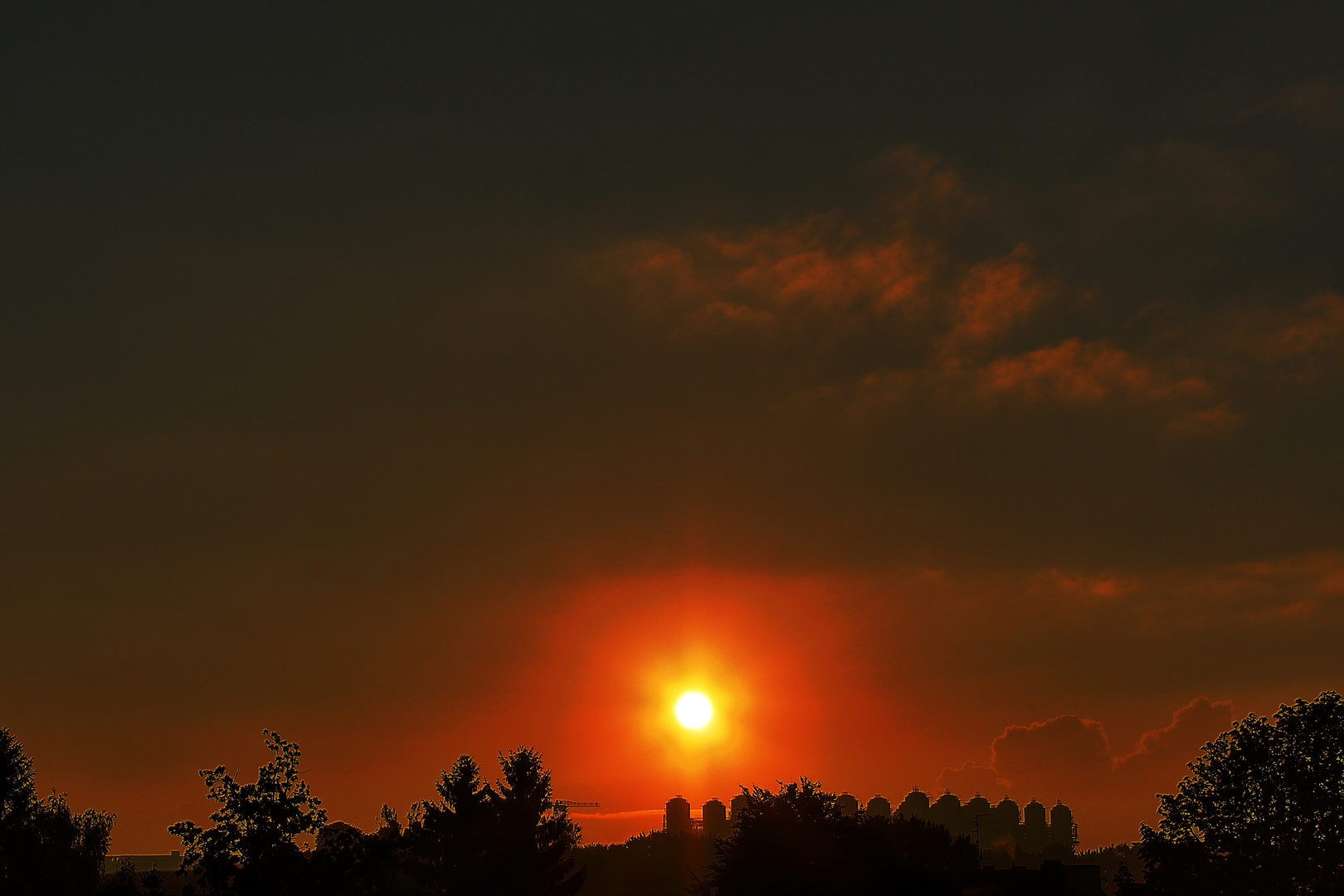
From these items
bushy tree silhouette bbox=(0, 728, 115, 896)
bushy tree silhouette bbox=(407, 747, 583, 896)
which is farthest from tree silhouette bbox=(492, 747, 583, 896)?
bushy tree silhouette bbox=(0, 728, 115, 896)

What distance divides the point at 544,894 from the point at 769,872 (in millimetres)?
22572

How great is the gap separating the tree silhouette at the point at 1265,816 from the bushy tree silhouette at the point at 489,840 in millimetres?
43134

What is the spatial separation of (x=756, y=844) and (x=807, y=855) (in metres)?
3.55

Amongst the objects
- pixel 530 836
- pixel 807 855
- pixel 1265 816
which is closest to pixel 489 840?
pixel 530 836

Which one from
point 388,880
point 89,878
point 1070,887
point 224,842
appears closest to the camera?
point 224,842

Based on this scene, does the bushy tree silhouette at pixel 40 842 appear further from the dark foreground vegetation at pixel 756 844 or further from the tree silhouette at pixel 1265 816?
the tree silhouette at pixel 1265 816

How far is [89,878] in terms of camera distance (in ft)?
342

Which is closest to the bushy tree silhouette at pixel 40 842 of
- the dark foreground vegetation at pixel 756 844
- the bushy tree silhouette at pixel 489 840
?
the dark foreground vegetation at pixel 756 844

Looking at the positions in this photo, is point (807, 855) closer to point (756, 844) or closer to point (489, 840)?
point (756, 844)

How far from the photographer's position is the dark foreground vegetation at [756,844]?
6631 cm

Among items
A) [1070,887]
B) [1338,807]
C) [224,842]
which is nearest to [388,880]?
[224,842]

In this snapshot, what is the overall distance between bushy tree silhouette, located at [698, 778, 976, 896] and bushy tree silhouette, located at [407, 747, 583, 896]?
15.4m

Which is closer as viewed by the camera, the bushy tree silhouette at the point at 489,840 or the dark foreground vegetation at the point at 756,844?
the dark foreground vegetation at the point at 756,844

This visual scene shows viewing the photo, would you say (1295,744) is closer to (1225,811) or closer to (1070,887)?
(1225,811)
